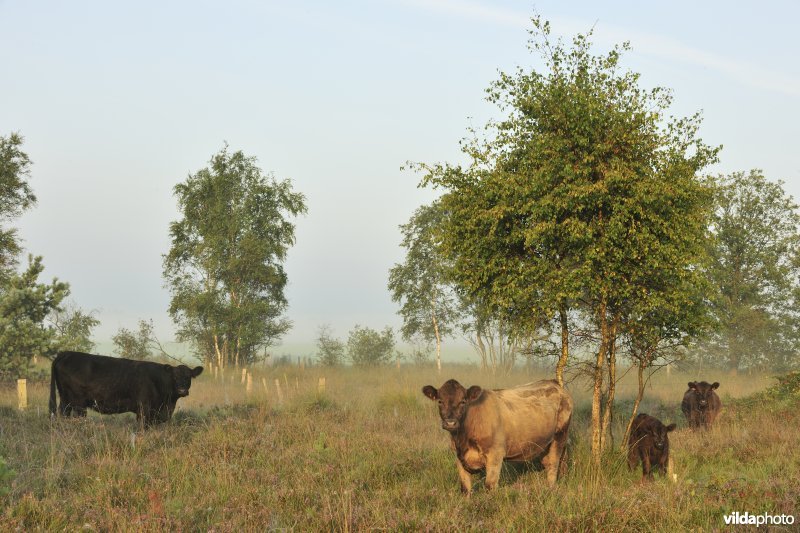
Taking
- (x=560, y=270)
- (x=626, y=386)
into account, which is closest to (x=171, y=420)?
(x=560, y=270)

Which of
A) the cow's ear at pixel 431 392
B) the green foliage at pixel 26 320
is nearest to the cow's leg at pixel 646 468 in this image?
the cow's ear at pixel 431 392

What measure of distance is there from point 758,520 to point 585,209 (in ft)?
22.8

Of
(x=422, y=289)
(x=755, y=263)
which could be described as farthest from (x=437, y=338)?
(x=755, y=263)

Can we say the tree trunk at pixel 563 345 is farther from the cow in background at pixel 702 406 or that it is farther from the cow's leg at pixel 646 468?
the cow in background at pixel 702 406

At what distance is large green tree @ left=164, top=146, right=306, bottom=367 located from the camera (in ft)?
137

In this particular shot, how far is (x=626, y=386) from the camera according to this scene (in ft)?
111

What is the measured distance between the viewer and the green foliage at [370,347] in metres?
49.3

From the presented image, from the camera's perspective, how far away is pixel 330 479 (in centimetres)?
995

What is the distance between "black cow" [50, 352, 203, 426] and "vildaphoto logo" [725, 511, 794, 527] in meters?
11.7

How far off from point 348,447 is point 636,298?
6.72m

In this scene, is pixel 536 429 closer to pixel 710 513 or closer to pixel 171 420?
pixel 710 513

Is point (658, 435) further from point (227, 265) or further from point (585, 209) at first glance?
point (227, 265)

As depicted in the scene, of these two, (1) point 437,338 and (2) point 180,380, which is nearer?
(2) point 180,380

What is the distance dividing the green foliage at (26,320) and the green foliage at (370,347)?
1045 inches
